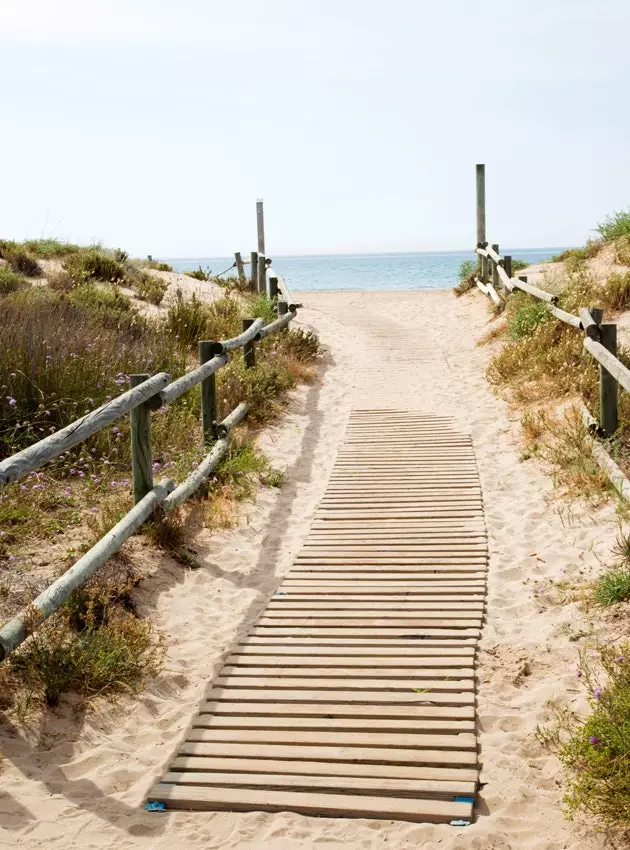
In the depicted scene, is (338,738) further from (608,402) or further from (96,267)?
(96,267)

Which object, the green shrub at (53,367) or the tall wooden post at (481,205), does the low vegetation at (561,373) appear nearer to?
the green shrub at (53,367)

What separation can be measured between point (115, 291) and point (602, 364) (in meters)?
10.5

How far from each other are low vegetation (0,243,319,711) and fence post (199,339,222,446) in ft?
0.50

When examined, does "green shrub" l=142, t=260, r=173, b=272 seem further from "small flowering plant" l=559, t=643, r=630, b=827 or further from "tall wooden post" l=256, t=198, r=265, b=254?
"small flowering plant" l=559, t=643, r=630, b=827

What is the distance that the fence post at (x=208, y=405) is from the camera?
8.32 m

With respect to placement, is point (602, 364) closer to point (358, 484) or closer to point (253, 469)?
point (358, 484)

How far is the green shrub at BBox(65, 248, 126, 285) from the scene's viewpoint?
57.3 feet

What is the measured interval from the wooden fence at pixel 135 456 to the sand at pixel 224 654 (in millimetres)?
413

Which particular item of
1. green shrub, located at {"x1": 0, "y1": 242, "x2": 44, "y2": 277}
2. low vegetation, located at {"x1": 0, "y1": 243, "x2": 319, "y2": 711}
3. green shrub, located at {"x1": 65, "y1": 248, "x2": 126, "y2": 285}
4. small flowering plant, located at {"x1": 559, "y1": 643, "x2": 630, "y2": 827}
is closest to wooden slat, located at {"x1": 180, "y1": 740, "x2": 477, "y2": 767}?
small flowering plant, located at {"x1": 559, "y1": 643, "x2": 630, "y2": 827}

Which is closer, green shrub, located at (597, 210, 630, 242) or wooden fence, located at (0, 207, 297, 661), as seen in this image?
wooden fence, located at (0, 207, 297, 661)

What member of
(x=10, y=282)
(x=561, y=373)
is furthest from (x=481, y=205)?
(x=561, y=373)

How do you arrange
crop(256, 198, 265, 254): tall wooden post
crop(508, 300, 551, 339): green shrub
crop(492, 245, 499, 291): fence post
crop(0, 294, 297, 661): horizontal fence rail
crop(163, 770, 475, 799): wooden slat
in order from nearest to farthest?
crop(163, 770, 475, 799): wooden slat, crop(0, 294, 297, 661): horizontal fence rail, crop(508, 300, 551, 339): green shrub, crop(492, 245, 499, 291): fence post, crop(256, 198, 265, 254): tall wooden post

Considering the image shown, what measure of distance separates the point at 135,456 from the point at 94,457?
1662mm

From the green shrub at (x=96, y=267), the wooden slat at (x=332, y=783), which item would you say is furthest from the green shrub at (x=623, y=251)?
the wooden slat at (x=332, y=783)
